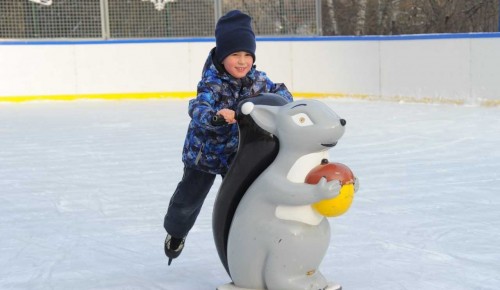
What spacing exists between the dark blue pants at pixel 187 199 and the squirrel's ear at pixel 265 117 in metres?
A: 0.38

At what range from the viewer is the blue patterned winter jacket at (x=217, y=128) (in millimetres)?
2561

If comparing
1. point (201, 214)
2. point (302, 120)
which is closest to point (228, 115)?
point (302, 120)

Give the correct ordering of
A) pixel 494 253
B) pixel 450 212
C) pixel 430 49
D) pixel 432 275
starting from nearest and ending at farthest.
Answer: pixel 432 275
pixel 494 253
pixel 450 212
pixel 430 49

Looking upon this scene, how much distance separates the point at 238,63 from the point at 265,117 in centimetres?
27

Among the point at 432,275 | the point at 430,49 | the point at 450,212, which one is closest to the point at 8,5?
the point at 430,49

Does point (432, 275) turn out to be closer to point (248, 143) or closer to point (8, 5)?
point (248, 143)

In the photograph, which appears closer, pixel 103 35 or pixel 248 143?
pixel 248 143

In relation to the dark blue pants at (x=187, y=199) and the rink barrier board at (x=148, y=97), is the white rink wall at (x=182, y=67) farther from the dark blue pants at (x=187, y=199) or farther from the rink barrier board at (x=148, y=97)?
the dark blue pants at (x=187, y=199)

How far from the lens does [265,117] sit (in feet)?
7.76

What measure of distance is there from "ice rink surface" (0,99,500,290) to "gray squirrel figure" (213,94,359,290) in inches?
19.4

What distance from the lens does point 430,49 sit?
9.67 metres

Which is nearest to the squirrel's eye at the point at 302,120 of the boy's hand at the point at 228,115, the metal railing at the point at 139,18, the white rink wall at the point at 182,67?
the boy's hand at the point at 228,115

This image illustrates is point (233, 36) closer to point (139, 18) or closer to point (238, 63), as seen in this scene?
point (238, 63)

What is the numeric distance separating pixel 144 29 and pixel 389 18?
6944 mm
